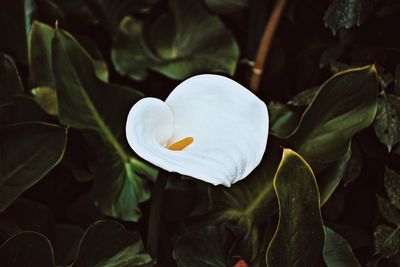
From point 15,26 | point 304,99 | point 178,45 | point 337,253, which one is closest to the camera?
point 337,253

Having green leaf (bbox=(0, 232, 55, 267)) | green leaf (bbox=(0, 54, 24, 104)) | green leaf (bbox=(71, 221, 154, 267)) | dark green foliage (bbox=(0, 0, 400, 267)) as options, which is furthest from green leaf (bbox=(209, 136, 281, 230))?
green leaf (bbox=(0, 54, 24, 104))

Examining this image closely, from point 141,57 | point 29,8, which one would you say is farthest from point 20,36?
point 141,57

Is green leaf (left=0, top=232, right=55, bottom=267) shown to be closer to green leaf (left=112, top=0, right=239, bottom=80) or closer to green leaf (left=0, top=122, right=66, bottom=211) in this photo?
green leaf (left=0, top=122, right=66, bottom=211)

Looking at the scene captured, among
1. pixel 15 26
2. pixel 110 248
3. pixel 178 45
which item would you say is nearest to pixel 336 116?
pixel 110 248

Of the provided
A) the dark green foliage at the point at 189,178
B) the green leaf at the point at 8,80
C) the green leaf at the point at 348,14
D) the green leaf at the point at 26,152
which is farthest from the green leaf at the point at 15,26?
the green leaf at the point at 348,14

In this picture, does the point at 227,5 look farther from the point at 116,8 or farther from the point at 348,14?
the point at 348,14

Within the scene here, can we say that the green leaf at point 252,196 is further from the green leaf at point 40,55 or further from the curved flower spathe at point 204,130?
the green leaf at point 40,55
